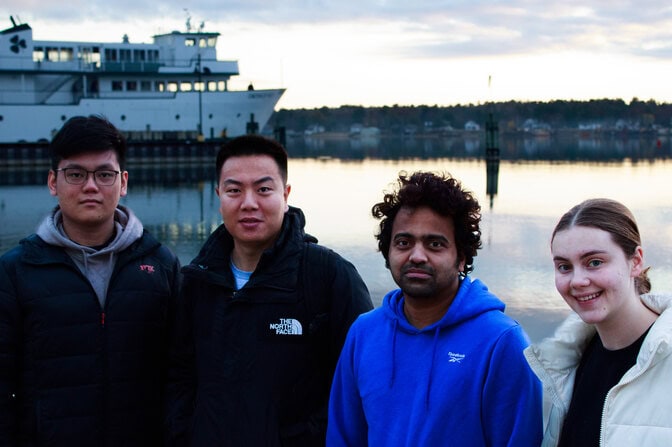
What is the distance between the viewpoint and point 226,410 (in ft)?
9.14

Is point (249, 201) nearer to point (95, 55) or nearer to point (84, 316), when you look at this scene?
point (84, 316)

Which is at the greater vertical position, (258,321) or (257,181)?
(257,181)

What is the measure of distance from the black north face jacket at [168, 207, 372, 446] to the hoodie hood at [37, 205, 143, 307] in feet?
1.04

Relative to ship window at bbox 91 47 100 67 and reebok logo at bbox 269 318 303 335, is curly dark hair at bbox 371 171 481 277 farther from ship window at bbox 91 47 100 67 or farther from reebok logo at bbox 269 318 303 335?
ship window at bbox 91 47 100 67

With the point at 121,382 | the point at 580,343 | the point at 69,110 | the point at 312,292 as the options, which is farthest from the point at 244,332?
the point at 69,110

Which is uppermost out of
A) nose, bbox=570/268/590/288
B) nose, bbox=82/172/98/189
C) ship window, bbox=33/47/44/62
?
ship window, bbox=33/47/44/62

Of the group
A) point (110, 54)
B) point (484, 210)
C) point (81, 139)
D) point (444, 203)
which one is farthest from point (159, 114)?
point (444, 203)

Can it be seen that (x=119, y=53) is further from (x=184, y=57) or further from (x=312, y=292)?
(x=312, y=292)

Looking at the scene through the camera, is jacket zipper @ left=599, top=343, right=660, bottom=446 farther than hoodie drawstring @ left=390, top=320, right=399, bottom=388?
No

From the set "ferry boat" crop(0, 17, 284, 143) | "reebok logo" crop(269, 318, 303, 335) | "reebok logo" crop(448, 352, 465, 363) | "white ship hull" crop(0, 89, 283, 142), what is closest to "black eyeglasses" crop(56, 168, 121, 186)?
"reebok logo" crop(269, 318, 303, 335)

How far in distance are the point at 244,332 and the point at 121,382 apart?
560mm

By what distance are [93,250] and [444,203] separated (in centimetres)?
137

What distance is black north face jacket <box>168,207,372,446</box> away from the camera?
9.09ft

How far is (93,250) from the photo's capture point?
3.02 m
